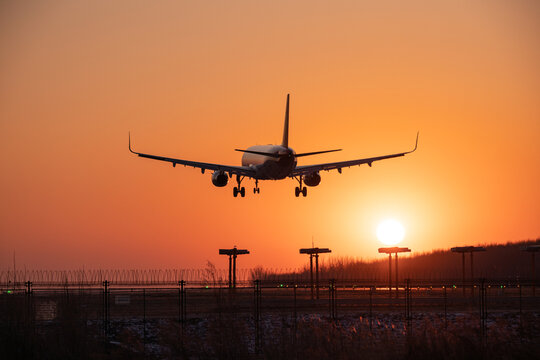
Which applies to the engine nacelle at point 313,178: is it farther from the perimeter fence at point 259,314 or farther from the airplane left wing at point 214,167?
the perimeter fence at point 259,314

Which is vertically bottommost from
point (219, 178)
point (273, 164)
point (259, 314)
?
point (259, 314)

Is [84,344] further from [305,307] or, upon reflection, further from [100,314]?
[305,307]

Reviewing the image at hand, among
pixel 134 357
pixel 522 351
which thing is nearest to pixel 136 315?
pixel 134 357

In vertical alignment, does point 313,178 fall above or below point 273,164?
below

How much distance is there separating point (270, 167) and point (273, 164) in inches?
20.5

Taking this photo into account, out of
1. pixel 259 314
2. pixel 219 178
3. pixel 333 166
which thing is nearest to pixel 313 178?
pixel 333 166

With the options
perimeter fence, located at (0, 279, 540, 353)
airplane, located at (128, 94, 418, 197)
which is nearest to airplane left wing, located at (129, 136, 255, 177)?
airplane, located at (128, 94, 418, 197)

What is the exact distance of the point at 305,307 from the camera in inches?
2601

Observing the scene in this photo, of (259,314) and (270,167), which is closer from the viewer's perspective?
(259,314)

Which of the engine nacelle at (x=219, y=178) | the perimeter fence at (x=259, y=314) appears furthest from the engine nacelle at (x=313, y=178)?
the perimeter fence at (x=259, y=314)

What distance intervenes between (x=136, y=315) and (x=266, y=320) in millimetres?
9783

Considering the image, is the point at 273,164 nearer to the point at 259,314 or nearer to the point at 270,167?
the point at 270,167

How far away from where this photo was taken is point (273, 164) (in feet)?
242

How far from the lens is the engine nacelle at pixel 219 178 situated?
7575 centimetres
